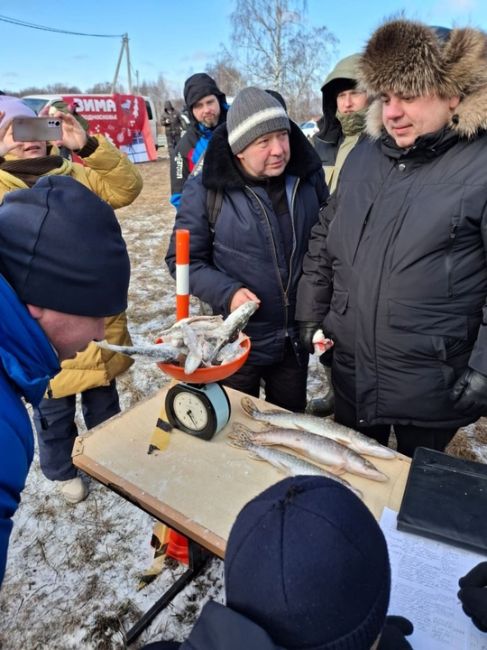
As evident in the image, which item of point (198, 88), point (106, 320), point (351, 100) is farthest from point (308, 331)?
point (198, 88)

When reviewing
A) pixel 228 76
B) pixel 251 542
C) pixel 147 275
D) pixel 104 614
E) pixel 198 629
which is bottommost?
pixel 104 614

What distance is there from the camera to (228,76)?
29.3 metres

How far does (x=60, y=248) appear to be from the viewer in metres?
1.11

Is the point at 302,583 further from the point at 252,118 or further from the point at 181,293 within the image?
the point at 252,118

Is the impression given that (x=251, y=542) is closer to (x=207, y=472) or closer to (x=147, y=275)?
(x=207, y=472)

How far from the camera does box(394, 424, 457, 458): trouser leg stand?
195 centimetres

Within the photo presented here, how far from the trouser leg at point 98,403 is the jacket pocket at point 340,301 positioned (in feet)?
4.96

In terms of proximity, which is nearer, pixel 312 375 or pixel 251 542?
pixel 251 542

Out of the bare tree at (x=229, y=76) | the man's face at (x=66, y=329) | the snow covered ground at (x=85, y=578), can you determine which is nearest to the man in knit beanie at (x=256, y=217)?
the man's face at (x=66, y=329)

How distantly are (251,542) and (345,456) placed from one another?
3.14 feet

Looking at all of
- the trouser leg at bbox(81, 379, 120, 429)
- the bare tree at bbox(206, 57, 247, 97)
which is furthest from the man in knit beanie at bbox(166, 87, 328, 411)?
the bare tree at bbox(206, 57, 247, 97)

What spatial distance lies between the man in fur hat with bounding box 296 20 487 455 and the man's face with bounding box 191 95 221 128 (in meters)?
3.10

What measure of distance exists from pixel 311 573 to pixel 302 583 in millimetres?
21

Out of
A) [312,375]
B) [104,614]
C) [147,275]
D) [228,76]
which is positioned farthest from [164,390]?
[228,76]
